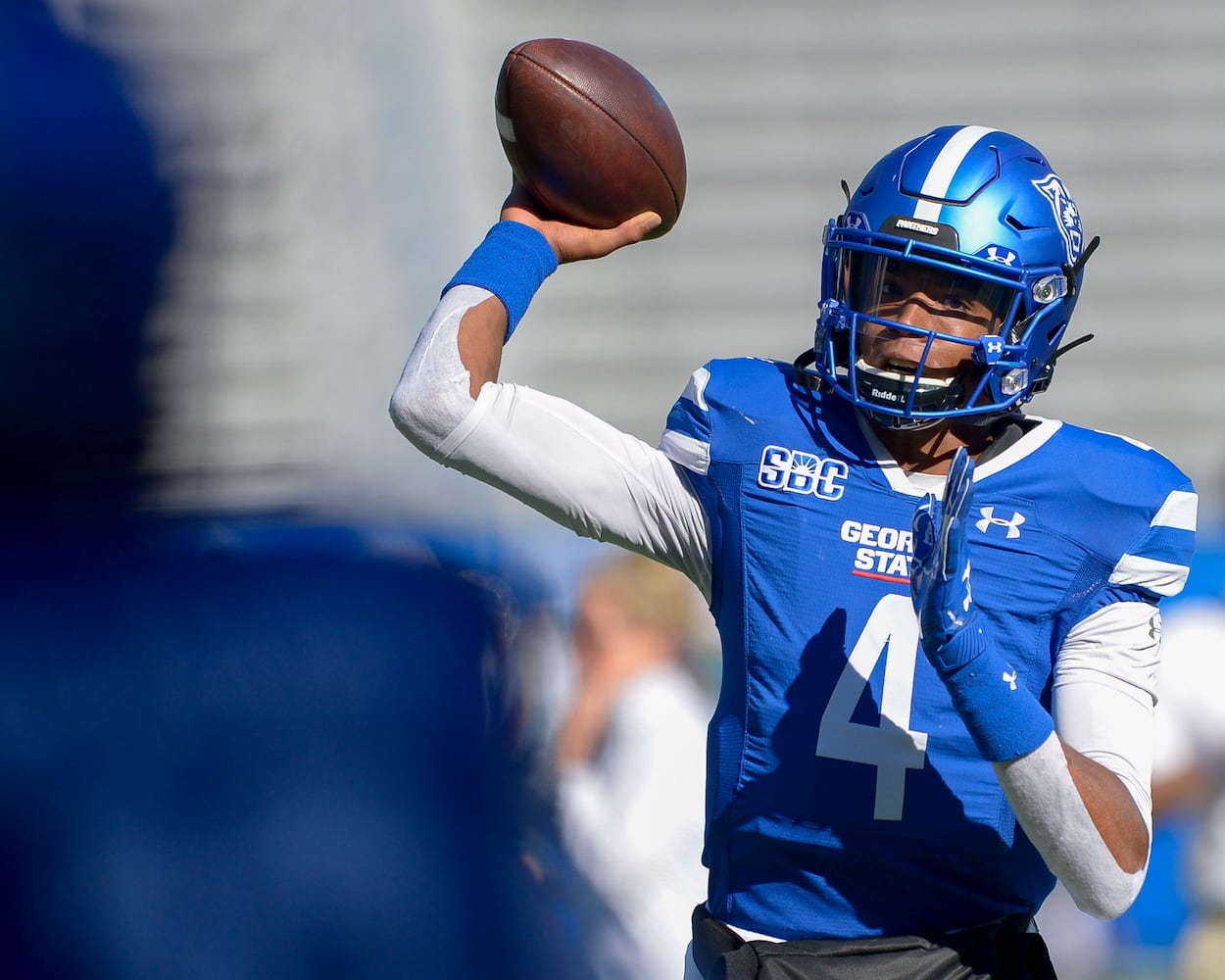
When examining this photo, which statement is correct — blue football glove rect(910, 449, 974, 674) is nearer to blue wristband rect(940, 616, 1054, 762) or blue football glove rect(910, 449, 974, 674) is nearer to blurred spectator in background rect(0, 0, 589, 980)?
blue wristband rect(940, 616, 1054, 762)

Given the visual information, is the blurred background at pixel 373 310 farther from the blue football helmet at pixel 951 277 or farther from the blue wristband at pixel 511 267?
the blue football helmet at pixel 951 277

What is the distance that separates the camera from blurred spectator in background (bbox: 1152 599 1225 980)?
3672mm

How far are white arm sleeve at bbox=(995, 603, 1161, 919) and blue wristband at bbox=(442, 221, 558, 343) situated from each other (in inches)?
29.4

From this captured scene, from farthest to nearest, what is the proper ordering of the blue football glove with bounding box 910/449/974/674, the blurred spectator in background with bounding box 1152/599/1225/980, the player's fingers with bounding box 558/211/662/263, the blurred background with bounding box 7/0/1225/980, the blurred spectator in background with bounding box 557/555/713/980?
the blurred spectator in background with bounding box 1152/599/1225/980 < the blurred spectator in background with bounding box 557/555/713/980 < the blurred background with bounding box 7/0/1225/980 < the player's fingers with bounding box 558/211/662/263 < the blue football glove with bounding box 910/449/974/674

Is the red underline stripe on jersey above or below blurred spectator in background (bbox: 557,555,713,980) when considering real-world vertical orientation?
above

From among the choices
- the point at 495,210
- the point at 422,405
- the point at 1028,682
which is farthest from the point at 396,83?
the point at 1028,682

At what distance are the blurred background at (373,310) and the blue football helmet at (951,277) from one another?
163 centimetres

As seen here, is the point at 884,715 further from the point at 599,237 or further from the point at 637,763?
the point at 637,763

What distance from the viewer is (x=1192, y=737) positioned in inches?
149

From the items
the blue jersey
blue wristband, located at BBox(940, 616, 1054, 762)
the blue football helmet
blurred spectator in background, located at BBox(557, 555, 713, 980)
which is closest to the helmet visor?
the blue football helmet

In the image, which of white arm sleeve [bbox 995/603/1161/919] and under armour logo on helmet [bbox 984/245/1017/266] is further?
under armour logo on helmet [bbox 984/245/1017/266]

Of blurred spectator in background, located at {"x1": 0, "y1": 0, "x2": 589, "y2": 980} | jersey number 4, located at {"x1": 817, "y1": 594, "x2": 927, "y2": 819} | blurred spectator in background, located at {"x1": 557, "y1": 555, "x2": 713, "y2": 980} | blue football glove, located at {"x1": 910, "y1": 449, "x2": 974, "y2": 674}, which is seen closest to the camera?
blue football glove, located at {"x1": 910, "y1": 449, "x2": 974, "y2": 674}

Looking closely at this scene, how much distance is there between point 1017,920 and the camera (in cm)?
171

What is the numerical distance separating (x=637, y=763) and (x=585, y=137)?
2.02 meters
